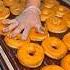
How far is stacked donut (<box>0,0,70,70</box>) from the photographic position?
1.46m

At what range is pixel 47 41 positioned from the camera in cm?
161

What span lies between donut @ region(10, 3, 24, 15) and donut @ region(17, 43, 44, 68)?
39 cm

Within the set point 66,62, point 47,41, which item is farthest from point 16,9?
point 66,62

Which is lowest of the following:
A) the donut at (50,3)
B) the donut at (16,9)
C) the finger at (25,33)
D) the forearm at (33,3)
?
the donut at (50,3)

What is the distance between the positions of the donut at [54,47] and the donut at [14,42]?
15 centimetres

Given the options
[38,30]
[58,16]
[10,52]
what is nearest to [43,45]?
[38,30]

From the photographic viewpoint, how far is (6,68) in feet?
4.57

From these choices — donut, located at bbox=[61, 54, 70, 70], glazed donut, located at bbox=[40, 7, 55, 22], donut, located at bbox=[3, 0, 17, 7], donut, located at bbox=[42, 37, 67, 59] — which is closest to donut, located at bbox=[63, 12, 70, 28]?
glazed donut, located at bbox=[40, 7, 55, 22]

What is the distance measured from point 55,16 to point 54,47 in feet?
1.20

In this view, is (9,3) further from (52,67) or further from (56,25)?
(52,67)

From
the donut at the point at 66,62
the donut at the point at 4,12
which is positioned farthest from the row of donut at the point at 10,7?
the donut at the point at 66,62

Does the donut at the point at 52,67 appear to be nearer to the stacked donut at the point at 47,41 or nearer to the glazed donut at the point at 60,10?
the stacked donut at the point at 47,41

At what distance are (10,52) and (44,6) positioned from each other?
62 centimetres

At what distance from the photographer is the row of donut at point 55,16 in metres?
1.75
